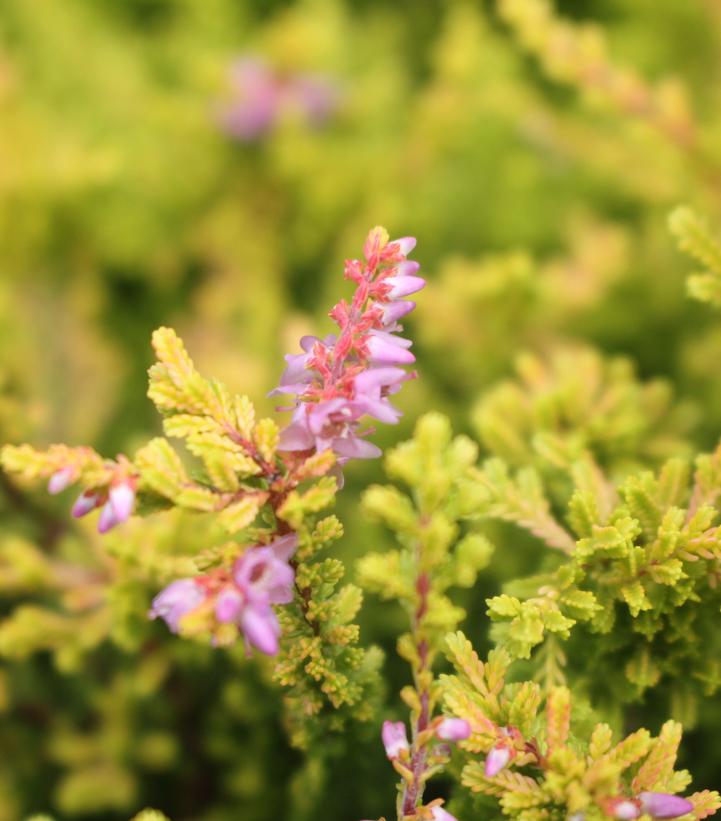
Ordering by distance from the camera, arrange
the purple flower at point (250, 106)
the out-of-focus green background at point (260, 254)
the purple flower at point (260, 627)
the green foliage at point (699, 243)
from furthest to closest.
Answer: the purple flower at point (250, 106), the out-of-focus green background at point (260, 254), the green foliage at point (699, 243), the purple flower at point (260, 627)

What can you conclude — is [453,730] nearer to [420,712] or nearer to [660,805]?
[420,712]

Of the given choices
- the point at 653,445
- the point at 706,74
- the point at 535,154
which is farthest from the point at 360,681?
the point at 706,74

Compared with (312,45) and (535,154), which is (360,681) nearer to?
(535,154)

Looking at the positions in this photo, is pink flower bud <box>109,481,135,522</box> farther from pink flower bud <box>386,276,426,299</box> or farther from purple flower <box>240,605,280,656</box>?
pink flower bud <box>386,276,426,299</box>

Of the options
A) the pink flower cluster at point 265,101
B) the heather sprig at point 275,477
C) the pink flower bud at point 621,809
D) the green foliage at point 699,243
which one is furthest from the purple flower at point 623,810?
the pink flower cluster at point 265,101

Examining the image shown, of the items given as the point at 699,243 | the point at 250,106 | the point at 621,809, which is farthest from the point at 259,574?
the point at 250,106

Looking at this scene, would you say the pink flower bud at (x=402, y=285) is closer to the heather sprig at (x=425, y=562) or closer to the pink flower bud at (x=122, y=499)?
the heather sprig at (x=425, y=562)

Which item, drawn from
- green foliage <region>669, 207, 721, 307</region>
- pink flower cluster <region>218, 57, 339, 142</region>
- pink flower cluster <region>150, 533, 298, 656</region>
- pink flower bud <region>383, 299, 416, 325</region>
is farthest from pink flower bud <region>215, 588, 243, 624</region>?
pink flower cluster <region>218, 57, 339, 142</region>
